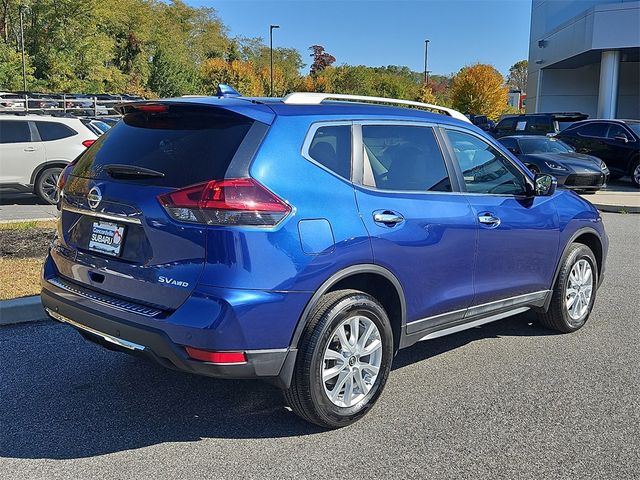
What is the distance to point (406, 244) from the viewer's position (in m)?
3.75

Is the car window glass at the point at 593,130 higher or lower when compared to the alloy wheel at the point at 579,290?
higher

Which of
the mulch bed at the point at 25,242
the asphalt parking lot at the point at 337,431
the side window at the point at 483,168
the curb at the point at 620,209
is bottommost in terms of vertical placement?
the asphalt parking lot at the point at 337,431

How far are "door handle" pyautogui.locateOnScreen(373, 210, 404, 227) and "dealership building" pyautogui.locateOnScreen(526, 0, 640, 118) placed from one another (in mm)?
28700

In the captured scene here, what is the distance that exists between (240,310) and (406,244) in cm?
118

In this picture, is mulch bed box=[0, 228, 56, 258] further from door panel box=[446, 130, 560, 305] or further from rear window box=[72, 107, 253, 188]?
door panel box=[446, 130, 560, 305]

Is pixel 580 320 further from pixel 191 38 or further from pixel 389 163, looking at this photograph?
pixel 191 38

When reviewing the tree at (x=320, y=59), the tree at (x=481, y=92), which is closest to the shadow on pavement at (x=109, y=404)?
the tree at (x=481, y=92)

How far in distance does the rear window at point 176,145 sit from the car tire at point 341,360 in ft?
3.11

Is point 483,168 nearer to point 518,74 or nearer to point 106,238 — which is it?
point 106,238

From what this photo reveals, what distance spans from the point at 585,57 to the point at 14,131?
99.4ft

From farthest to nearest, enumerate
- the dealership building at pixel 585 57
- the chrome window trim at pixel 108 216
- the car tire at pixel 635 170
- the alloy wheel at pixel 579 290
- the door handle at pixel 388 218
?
the dealership building at pixel 585 57, the car tire at pixel 635 170, the alloy wheel at pixel 579 290, the door handle at pixel 388 218, the chrome window trim at pixel 108 216

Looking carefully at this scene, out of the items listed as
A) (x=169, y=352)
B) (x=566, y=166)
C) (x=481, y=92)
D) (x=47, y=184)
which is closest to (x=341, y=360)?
(x=169, y=352)

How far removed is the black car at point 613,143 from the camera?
1661cm

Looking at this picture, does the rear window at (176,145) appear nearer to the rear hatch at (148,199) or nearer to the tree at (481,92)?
the rear hatch at (148,199)
